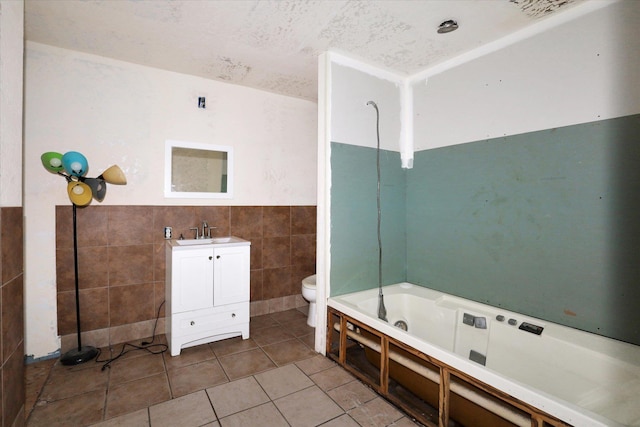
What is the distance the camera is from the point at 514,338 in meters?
1.89

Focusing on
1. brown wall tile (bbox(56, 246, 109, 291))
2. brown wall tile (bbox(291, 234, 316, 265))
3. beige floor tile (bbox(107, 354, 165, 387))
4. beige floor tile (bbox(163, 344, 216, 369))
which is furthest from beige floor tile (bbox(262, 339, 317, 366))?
brown wall tile (bbox(56, 246, 109, 291))

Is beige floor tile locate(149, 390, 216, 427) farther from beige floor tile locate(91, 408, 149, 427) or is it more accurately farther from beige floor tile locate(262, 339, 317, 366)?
beige floor tile locate(262, 339, 317, 366)

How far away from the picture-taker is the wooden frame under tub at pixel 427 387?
132 centimetres

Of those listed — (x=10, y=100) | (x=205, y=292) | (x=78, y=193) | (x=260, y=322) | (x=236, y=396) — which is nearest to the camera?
(x=10, y=100)

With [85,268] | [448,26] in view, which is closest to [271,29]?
[448,26]

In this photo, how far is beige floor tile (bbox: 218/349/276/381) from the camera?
84.7 inches

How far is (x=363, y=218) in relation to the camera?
2605mm

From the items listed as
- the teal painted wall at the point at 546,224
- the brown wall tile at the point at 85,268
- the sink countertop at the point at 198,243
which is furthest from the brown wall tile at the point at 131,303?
the teal painted wall at the point at 546,224

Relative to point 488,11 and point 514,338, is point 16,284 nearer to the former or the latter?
point 514,338

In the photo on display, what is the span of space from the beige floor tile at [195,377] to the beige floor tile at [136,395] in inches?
2.1

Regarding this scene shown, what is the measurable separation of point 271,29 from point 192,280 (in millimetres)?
2048

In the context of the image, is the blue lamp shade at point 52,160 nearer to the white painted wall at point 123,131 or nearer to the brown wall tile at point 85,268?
the white painted wall at point 123,131

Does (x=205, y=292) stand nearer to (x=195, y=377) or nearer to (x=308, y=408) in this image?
(x=195, y=377)

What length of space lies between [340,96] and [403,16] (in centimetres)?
72
